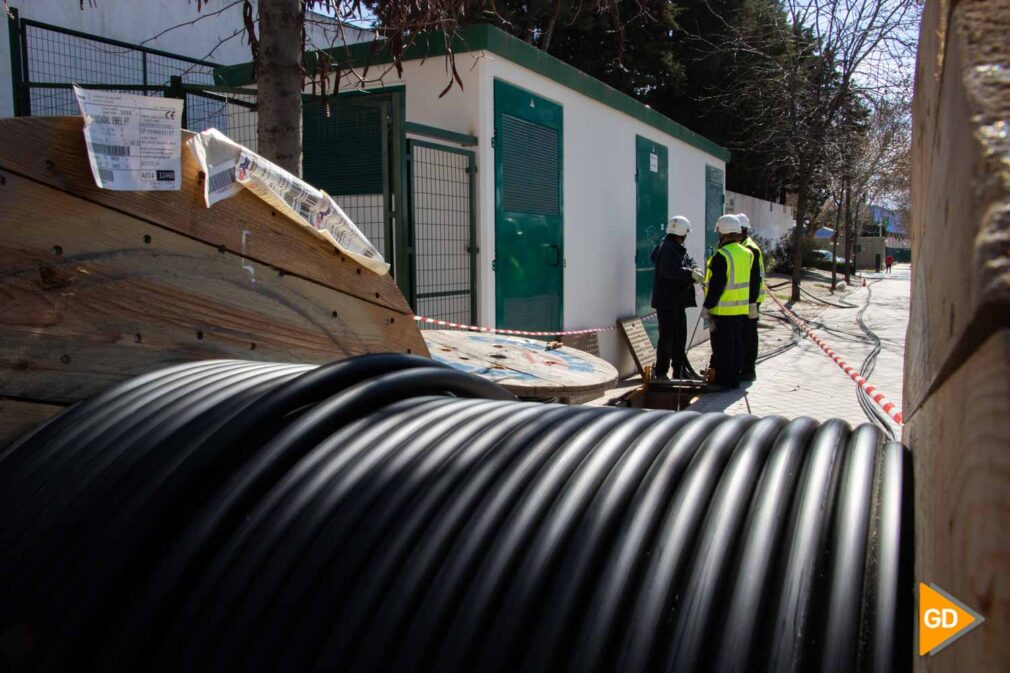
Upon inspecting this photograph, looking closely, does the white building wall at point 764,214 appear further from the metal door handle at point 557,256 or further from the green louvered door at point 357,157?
the green louvered door at point 357,157

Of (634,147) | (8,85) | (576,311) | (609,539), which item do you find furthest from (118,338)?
(8,85)

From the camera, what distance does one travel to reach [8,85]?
1252 centimetres

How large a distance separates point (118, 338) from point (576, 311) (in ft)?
26.0

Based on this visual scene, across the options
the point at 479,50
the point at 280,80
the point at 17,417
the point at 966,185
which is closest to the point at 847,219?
the point at 479,50

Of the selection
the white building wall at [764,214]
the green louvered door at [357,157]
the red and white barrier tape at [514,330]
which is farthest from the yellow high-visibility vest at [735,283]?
the white building wall at [764,214]

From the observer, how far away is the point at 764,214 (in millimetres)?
31422

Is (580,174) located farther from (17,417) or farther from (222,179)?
(17,417)

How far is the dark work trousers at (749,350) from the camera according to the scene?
11.0 m

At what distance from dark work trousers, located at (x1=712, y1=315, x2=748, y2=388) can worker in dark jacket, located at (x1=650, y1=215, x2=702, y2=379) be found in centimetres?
60

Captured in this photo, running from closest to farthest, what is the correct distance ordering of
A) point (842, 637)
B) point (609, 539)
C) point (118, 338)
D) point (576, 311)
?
point (842, 637)
point (609, 539)
point (118, 338)
point (576, 311)

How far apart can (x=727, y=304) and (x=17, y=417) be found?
867 centimetres

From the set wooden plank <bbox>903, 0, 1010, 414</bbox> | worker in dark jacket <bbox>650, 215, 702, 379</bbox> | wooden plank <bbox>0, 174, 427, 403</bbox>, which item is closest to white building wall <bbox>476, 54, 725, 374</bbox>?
worker in dark jacket <bbox>650, 215, 702, 379</bbox>

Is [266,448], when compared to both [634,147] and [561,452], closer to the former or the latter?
[561,452]

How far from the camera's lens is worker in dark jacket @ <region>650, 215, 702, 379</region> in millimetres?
10578
